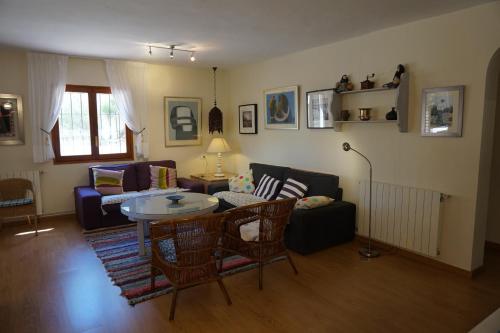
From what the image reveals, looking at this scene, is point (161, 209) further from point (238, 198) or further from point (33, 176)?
point (33, 176)

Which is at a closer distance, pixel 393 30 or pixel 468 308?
pixel 468 308

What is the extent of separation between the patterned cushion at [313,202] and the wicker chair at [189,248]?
1.48 meters

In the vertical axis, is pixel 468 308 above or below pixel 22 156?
below

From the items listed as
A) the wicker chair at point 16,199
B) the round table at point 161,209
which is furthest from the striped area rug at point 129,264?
the wicker chair at point 16,199

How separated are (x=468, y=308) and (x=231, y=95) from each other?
5.09m

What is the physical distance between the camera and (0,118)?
15.4 feet

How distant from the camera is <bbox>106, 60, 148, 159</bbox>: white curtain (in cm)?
540

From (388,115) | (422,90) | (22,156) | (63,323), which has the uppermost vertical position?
(422,90)

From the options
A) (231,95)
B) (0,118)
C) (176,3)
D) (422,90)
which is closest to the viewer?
(176,3)

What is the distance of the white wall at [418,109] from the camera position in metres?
3.07

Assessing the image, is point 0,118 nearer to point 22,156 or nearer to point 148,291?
point 22,156

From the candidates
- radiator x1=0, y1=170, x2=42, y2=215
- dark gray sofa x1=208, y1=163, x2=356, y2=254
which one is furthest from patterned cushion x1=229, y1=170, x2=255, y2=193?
radiator x1=0, y1=170, x2=42, y2=215

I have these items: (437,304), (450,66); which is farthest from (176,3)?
(437,304)

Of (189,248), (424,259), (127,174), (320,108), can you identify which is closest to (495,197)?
(424,259)
